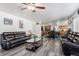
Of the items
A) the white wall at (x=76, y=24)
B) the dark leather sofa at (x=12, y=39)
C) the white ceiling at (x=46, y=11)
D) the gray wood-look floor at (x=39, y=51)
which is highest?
the white ceiling at (x=46, y=11)

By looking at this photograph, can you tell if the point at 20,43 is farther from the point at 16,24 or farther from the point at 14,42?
the point at 16,24

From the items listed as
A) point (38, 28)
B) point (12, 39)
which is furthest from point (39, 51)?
point (12, 39)

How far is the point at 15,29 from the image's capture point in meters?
3.14

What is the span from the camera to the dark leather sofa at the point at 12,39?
118 inches

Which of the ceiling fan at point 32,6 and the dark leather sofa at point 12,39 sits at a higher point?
the ceiling fan at point 32,6

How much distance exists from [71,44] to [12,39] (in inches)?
63.2

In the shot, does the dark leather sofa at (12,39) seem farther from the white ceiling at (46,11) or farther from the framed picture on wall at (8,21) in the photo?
the white ceiling at (46,11)

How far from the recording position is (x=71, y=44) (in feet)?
9.59

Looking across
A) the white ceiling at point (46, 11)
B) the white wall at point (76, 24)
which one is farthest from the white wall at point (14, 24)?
the white wall at point (76, 24)

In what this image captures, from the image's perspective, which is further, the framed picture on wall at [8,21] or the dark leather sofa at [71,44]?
the framed picture on wall at [8,21]

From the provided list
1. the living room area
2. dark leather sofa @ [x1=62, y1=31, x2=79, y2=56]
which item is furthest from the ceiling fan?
dark leather sofa @ [x1=62, y1=31, x2=79, y2=56]

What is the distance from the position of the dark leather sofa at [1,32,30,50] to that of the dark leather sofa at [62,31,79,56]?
1083 mm

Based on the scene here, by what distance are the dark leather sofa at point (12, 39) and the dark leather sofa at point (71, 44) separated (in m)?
1.08

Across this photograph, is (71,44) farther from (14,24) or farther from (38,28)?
(14,24)
